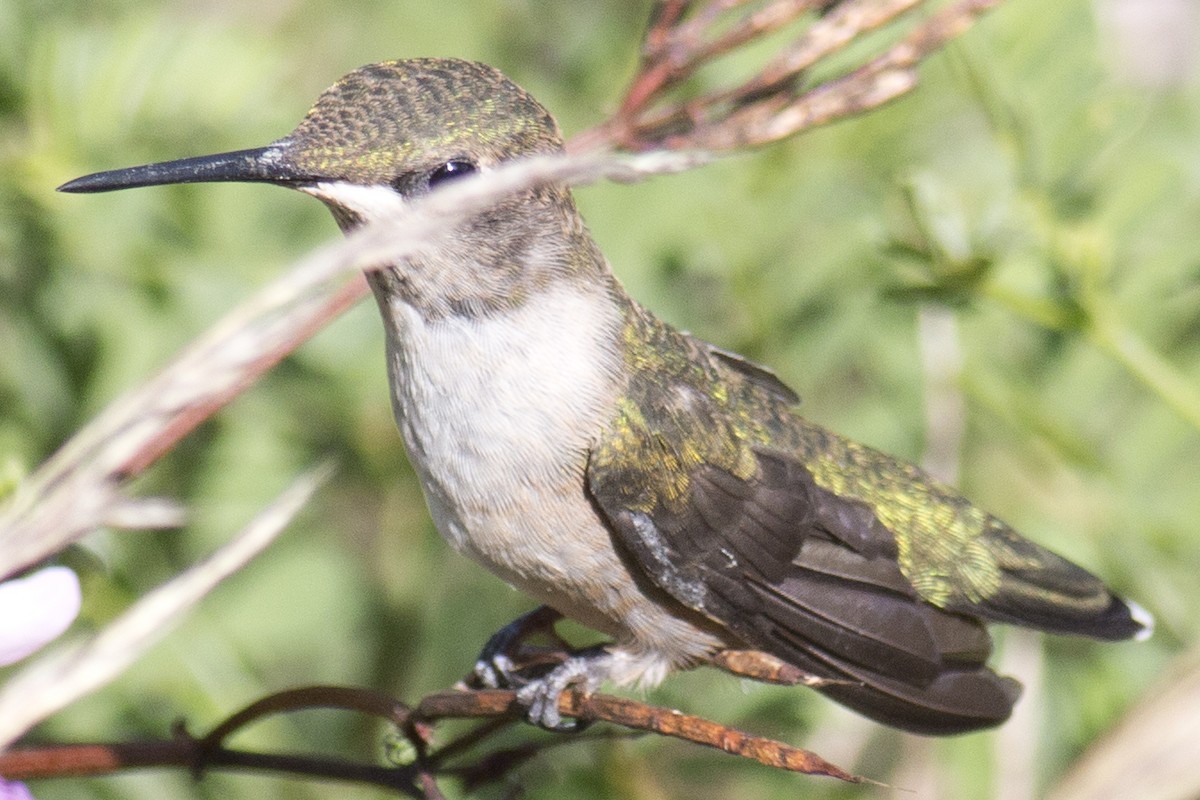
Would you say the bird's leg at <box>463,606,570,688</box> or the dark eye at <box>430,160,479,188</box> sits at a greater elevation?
the dark eye at <box>430,160,479,188</box>

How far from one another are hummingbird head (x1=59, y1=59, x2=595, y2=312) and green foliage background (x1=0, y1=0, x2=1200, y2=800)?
554 mm

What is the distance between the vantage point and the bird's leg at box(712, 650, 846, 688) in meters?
1.46

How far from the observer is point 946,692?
6.75 feet

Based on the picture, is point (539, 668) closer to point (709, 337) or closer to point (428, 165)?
point (428, 165)

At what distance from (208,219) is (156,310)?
0.62 ft

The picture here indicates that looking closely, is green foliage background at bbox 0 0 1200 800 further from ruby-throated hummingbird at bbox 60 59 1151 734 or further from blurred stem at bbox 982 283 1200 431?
ruby-throated hummingbird at bbox 60 59 1151 734

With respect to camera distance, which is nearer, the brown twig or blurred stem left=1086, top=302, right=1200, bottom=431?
the brown twig

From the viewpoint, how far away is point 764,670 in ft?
5.10

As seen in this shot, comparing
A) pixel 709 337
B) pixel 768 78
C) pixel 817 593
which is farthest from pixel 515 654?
pixel 709 337

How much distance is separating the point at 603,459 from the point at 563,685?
11.3 inches

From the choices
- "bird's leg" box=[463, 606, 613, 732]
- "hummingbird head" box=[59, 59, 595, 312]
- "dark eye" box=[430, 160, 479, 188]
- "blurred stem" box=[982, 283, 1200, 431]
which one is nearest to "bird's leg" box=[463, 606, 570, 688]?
"bird's leg" box=[463, 606, 613, 732]

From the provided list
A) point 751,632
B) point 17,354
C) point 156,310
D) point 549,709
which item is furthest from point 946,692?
point 17,354

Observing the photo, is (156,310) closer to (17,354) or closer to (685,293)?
(17,354)

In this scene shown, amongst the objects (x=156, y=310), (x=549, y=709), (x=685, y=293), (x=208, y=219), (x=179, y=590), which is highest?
Answer: (x=685, y=293)
